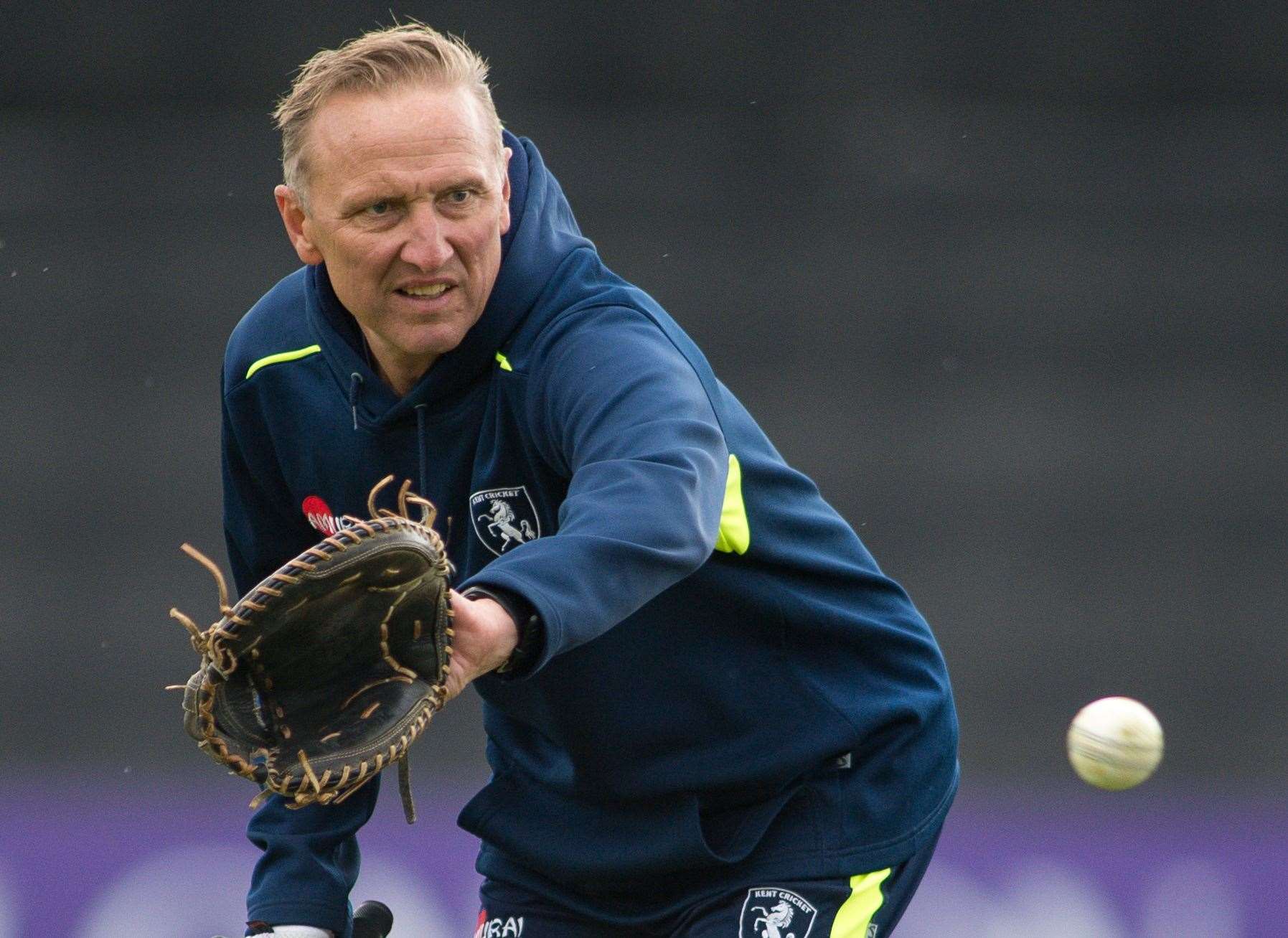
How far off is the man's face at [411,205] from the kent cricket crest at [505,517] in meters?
0.25

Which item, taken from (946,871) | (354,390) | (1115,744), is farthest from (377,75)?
(946,871)

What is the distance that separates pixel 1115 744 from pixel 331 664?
107 inches

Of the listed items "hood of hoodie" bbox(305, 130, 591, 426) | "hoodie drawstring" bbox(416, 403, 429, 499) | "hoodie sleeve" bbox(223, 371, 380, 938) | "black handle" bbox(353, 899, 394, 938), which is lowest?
"black handle" bbox(353, 899, 394, 938)

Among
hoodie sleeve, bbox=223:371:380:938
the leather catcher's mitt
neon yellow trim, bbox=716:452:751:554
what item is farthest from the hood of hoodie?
the leather catcher's mitt

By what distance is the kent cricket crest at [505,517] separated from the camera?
299 cm

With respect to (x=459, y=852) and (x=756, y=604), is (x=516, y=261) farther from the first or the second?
(x=459, y=852)

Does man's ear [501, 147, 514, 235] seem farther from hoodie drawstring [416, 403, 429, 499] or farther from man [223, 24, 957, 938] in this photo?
hoodie drawstring [416, 403, 429, 499]

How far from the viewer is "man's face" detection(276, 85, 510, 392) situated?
2.89 meters

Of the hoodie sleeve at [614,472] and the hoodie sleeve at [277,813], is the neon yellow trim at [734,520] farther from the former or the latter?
the hoodie sleeve at [277,813]

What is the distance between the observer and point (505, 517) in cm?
301

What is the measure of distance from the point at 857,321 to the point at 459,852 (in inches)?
108

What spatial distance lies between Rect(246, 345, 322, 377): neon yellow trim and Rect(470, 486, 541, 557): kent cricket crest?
0.46 metres

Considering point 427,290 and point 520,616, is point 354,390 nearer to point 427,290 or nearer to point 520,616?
point 427,290

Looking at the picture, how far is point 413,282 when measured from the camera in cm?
298
